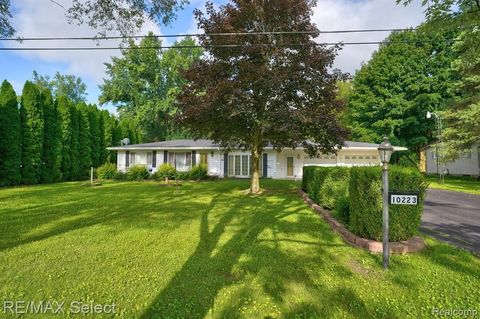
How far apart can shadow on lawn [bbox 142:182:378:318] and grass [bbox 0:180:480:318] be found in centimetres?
1

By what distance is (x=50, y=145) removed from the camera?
19266mm

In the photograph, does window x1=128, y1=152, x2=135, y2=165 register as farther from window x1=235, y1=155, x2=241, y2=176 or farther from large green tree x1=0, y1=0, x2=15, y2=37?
large green tree x1=0, y1=0, x2=15, y2=37

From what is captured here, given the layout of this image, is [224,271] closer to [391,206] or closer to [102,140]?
[391,206]

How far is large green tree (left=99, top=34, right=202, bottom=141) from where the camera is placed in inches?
1359

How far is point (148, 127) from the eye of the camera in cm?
3575

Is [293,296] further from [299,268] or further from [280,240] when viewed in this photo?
[280,240]

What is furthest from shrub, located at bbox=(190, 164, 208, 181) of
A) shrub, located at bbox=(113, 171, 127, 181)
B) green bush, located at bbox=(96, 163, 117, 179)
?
green bush, located at bbox=(96, 163, 117, 179)

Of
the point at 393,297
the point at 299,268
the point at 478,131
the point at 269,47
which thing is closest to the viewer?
the point at 393,297

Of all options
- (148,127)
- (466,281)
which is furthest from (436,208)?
(148,127)

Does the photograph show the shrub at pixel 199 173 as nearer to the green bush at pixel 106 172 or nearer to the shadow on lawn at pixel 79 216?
the green bush at pixel 106 172

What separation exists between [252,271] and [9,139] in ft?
61.8

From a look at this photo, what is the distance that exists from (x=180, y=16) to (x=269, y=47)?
4166mm

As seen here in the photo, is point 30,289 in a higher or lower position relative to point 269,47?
lower

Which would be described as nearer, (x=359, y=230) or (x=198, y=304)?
(x=198, y=304)
